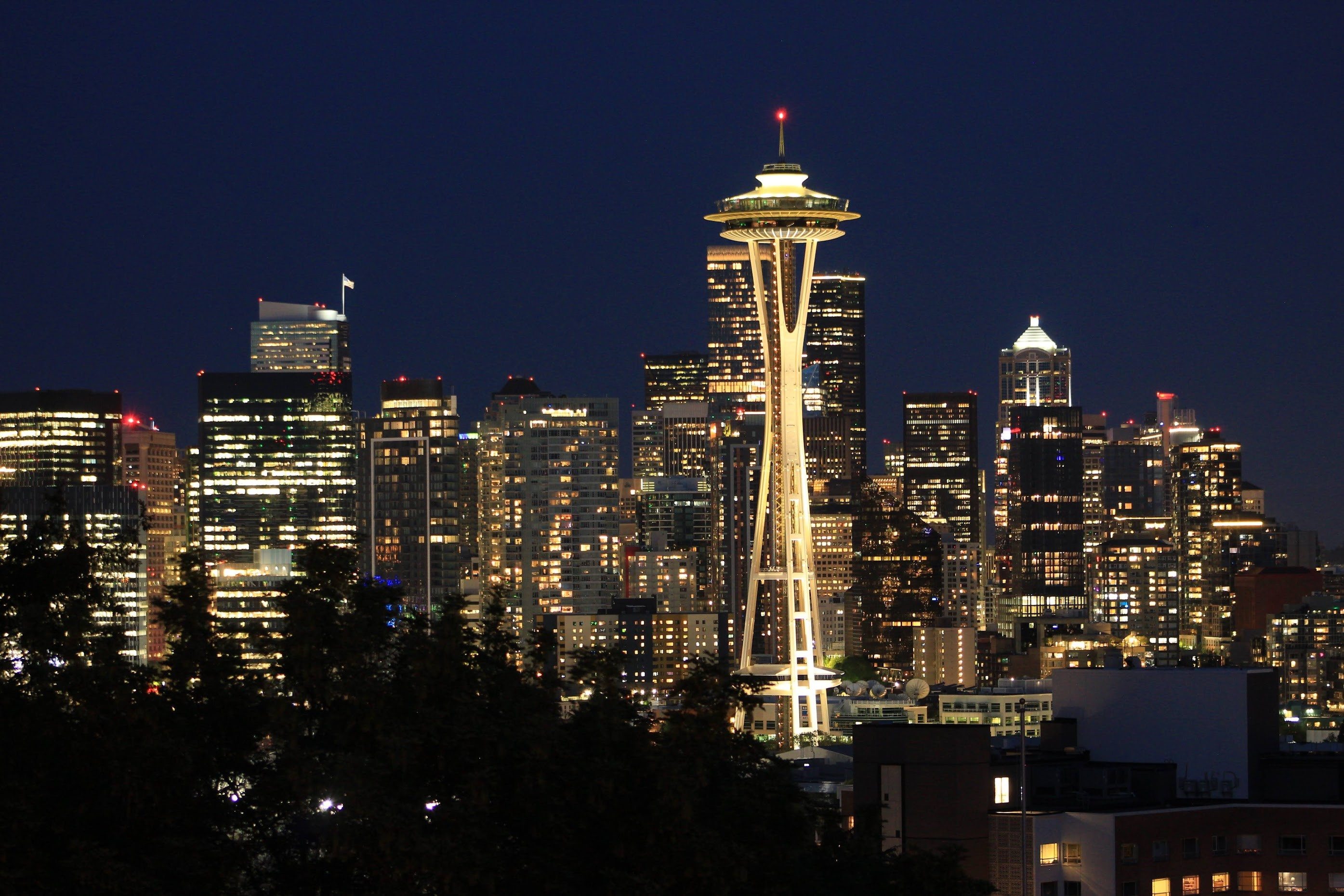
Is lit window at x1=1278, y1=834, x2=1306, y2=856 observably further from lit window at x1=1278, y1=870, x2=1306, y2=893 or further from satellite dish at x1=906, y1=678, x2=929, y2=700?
satellite dish at x1=906, y1=678, x2=929, y2=700

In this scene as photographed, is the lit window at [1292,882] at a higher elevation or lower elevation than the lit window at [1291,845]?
lower

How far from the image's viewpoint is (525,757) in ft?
92.6

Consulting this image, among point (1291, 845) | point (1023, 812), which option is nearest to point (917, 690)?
point (1291, 845)

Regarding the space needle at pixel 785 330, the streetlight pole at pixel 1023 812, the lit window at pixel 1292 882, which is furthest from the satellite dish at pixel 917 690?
the streetlight pole at pixel 1023 812

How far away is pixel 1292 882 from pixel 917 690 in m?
117

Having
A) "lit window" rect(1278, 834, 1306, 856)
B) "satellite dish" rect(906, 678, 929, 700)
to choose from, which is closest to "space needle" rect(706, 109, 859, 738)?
"satellite dish" rect(906, 678, 929, 700)

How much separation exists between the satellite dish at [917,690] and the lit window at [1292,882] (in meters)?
116

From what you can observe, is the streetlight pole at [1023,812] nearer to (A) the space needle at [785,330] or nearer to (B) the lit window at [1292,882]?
(B) the lit window at [1292,882]

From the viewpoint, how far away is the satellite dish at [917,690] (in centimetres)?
17238

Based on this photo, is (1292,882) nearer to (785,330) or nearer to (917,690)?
(785,330)

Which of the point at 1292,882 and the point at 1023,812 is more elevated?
the point at 1023,812

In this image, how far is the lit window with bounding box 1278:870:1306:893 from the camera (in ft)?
183

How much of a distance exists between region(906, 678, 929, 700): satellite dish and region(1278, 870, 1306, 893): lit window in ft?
Answer: 382

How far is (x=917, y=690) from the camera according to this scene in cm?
17238
